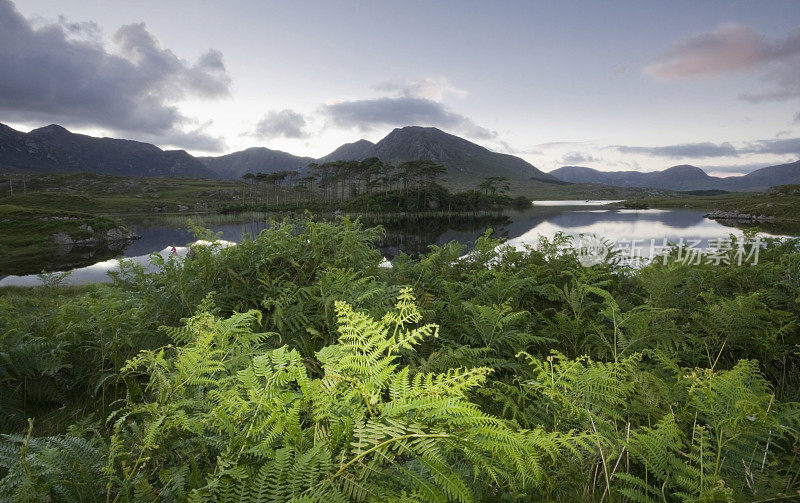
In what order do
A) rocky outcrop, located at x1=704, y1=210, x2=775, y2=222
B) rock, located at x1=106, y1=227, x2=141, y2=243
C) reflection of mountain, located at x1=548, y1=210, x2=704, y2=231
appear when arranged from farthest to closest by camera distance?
rocky outcrop, located at x1=704, y1=210, x2=775, y2=222 → reflection of mountain, located at x1=548, y1=210, x2=704, y2=231 → rock, located at x1=106, y1=227, x2=141, y2=243

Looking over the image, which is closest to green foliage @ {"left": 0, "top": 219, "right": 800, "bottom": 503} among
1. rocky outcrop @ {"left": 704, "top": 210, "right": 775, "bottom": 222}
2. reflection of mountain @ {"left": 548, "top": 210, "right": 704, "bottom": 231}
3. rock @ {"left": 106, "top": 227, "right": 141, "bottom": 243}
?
reflection of mountain @ {"left": 548, "top": 210, "right": 704, "bottom": 231}

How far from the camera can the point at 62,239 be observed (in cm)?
3762

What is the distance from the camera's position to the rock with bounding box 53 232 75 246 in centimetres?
3703

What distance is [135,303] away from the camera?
346cm

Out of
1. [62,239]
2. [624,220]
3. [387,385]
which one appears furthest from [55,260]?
[624,220]

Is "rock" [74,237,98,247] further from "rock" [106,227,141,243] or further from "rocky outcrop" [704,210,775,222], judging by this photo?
"rocky outcrop" [704,210,775,222]

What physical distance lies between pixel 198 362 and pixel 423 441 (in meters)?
1.42

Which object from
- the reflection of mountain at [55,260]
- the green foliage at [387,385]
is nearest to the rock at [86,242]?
the reflection of mountain at [55,260]

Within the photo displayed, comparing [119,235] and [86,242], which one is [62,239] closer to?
[86,242]

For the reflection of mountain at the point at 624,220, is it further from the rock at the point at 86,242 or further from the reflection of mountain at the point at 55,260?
the rock at the point at 86,242

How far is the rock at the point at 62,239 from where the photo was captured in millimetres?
37031

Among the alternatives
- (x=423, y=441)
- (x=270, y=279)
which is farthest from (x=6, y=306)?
(x=423, y=441)

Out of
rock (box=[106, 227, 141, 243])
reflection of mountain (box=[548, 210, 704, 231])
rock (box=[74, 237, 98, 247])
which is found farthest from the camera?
reflection of mountain (box=[548, 210, 704, 231])

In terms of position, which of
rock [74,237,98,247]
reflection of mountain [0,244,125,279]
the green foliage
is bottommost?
reflection of mountain [0,244,125,279]
